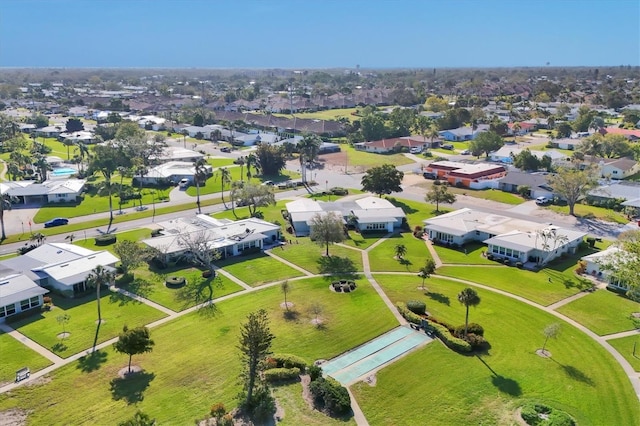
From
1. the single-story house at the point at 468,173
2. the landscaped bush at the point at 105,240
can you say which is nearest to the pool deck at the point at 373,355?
the landscaped bush at the point at 105,240

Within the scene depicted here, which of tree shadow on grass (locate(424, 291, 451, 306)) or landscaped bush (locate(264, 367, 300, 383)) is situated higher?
tree shadow on grass (locate(424, 291, 451, 306))

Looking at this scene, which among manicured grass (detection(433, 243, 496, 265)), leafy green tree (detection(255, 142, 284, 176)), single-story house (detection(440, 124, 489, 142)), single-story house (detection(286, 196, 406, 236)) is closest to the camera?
manicured grass (detection(433, 243, 496, 265))

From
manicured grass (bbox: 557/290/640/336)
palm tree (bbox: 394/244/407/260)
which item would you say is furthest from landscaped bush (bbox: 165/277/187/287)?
manicured grass (bbox: 557/290/640/336)

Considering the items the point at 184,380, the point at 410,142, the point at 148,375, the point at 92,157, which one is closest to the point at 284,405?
the point at 184,380

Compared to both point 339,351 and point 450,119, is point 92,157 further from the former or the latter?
point 450,119

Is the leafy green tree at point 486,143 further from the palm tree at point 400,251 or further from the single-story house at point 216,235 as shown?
the single-story house at point 216,235

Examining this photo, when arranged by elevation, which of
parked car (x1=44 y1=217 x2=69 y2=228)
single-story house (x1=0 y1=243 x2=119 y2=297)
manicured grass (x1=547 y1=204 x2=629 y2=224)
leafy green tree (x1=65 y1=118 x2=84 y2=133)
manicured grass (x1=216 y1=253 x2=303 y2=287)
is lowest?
manicured grass (x1=216 y1=253 x2=303 y2=287)

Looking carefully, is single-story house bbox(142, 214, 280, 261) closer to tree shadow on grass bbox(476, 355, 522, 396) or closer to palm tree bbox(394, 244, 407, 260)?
palm tree bbox(394, 244, 407, 260)
